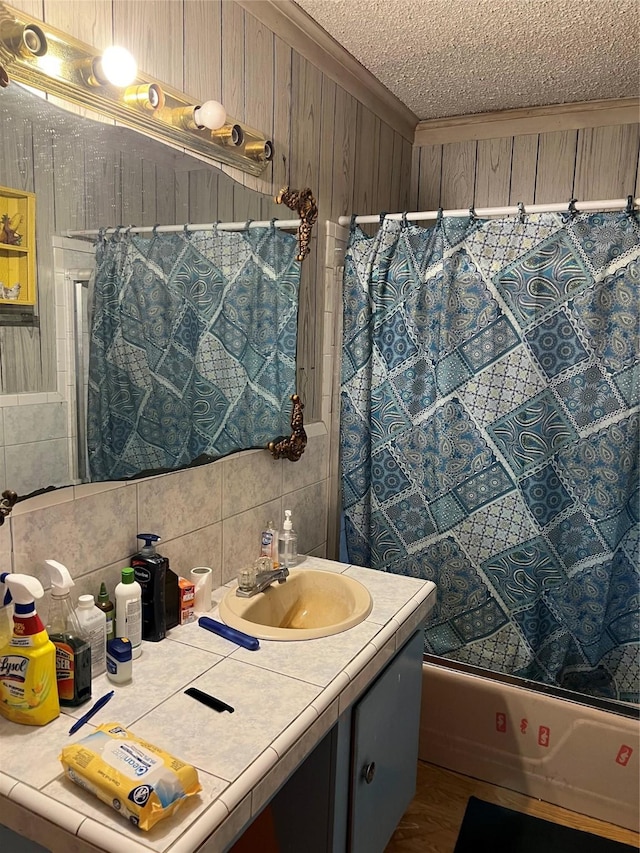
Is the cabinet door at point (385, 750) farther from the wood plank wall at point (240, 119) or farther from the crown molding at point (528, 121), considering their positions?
the crown molding at point (528, 121)

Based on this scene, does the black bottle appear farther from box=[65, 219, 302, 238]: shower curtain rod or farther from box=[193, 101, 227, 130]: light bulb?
box=[193, 101, 227, 130]: light bulb

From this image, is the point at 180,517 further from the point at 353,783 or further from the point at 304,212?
the point at 304,212

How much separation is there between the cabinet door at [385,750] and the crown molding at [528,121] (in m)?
2.10

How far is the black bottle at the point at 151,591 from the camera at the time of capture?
1.45 m

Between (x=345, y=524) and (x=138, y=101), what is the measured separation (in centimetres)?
155

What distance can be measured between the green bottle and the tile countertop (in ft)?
0.26

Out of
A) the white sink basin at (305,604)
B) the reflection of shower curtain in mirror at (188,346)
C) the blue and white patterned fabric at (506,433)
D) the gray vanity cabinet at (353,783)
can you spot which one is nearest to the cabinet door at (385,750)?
the gray vanity cabinet at (353,783)

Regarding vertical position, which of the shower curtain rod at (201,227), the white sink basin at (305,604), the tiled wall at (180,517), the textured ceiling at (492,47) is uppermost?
the textured ceiling at (492,47)

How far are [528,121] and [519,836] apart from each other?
2600 mm

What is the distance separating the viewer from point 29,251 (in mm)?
1198

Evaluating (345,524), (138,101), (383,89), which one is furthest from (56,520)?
(383,89)

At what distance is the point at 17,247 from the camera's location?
46.3 inches

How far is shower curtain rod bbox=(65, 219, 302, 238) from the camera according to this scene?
52.7 inches

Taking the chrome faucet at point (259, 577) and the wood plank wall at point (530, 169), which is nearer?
the chrome faucet at point (259, 577)
